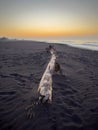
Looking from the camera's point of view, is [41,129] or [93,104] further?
[93,104]

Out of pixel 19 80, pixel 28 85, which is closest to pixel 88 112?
pixel 28 85

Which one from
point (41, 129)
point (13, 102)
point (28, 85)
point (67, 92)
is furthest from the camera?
point (28, 85)

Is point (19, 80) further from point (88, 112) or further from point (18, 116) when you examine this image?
point (88, 112)

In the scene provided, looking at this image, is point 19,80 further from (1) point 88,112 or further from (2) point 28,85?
(1) point 88,112

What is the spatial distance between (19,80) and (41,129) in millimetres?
4046

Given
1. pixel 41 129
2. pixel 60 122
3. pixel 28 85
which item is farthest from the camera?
pixel 28 85

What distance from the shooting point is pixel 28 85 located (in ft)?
20.4

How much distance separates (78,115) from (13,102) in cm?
245

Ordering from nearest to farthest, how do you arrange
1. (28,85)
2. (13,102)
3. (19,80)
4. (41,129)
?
1. (41,129)
2. (13,102)
3. (28,85)
4. (19,80)

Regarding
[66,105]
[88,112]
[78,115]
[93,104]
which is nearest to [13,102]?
[66,105]

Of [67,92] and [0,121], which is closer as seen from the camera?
[0,121]

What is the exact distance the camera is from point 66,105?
15.1ft

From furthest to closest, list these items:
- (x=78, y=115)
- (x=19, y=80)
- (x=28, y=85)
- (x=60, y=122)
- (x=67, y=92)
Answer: (x=19, y=80), (x=28, y=85), (x=67, y=92), (x=78, y=115), (x=60, y=122)

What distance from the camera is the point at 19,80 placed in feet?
23.0
